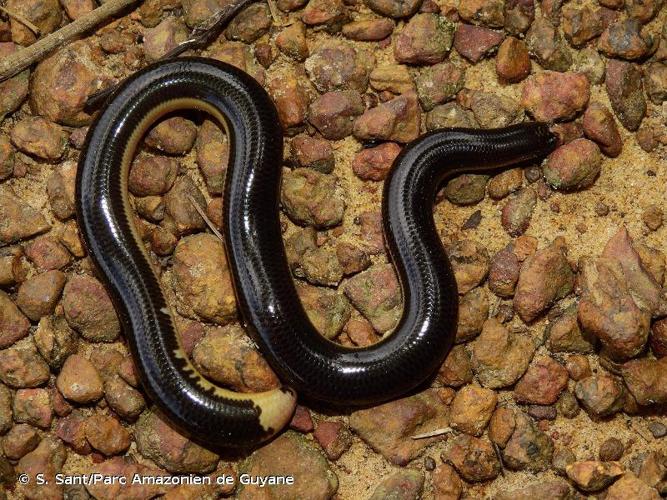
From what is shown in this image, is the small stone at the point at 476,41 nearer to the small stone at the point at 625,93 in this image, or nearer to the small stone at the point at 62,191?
the small stone at the point at 625,93

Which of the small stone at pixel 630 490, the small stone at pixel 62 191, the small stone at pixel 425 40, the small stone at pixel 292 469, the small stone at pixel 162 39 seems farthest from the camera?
the small stone at pixel 162 39

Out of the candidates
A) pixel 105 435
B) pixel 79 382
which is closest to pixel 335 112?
pixel 79 382

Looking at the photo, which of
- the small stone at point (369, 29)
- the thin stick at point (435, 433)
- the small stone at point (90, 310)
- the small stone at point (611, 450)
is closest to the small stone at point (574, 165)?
the small stone at point (369, 29)

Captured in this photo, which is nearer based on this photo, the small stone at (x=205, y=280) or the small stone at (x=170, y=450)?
the small stone at (x=170, y=450)

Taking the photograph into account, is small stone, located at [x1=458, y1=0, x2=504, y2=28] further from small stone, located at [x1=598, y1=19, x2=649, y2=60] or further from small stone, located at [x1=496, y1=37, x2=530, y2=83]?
small stone, located at [x1=598, y1=19, x2=649, y2=60]

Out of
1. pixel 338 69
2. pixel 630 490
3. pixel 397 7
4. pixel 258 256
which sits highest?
pixel 397 7

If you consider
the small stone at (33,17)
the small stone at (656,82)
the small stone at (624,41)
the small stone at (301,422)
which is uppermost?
the small stone at (33,17)

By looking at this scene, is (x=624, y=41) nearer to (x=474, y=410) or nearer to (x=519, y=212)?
(x=519, y=212)
